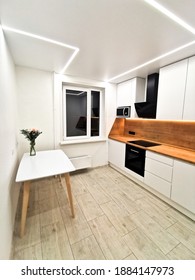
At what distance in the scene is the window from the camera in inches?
125

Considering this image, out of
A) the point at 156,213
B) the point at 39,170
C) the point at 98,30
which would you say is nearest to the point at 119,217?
the point at 156,213

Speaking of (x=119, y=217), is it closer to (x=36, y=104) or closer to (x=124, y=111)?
(x=124, y=111)

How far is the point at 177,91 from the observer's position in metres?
2.07

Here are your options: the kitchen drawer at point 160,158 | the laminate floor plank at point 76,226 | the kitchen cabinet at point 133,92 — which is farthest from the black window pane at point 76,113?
the laminate floor plank at point 76,226

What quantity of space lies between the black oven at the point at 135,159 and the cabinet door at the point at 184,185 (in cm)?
63

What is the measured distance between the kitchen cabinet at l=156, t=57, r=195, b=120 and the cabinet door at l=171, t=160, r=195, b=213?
→ 74cm

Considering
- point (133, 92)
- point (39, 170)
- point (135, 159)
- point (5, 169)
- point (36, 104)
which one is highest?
point (133, 92)

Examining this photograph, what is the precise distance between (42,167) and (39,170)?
0.10 meters

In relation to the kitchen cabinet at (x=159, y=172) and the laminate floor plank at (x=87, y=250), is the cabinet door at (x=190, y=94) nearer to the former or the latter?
the kitchen cabinet at (x=159, y=172)

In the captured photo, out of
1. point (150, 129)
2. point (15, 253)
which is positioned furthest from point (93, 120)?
point (15, 253)

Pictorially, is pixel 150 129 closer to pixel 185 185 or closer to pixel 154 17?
pixel 185 185

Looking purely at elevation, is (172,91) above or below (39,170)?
above

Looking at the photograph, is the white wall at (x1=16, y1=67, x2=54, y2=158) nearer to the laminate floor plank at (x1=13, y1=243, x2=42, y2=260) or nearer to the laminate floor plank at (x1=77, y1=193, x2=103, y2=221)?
the laminate floor plank at (x1=77, y1=193, x2=103, y2=221)

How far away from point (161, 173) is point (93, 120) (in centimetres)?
213
